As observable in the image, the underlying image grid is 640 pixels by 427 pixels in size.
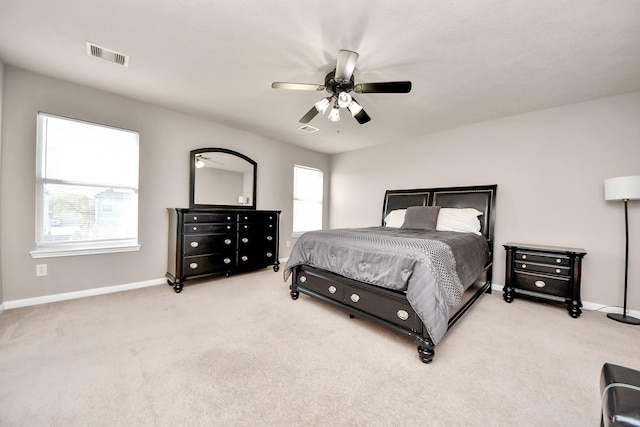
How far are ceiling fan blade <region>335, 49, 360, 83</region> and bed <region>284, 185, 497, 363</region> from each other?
4.90 ft

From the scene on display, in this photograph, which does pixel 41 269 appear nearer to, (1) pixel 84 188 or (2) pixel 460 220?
(1) pixel 84 188

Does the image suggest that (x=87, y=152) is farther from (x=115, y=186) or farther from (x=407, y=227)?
(x=407, y=227)

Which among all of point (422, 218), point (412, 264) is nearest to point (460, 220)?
point (422, 218)

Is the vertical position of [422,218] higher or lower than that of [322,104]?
lower

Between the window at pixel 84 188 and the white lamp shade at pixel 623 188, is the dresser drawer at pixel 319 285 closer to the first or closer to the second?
the window at pixel 84 188

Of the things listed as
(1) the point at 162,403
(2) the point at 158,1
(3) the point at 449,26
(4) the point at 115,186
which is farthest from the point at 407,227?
(4) the point at 115,186

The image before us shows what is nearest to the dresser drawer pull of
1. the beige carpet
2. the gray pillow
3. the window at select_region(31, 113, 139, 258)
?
the beige carpet

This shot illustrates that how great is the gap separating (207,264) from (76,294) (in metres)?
1.44

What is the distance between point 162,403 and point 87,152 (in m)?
3.10

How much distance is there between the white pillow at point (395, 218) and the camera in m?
3.98

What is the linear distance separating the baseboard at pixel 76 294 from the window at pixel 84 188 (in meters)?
0.49

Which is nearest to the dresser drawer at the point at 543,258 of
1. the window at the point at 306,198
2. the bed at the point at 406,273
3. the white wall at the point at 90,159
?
the bed at the point at 406,273

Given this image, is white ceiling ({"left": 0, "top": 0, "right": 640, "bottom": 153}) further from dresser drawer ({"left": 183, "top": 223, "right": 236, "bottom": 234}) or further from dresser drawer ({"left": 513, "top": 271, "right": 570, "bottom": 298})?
dresser drawer ({"left": 513, "top": 271, "right": 570, "bottom": 298})

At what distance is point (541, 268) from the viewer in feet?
9.34
